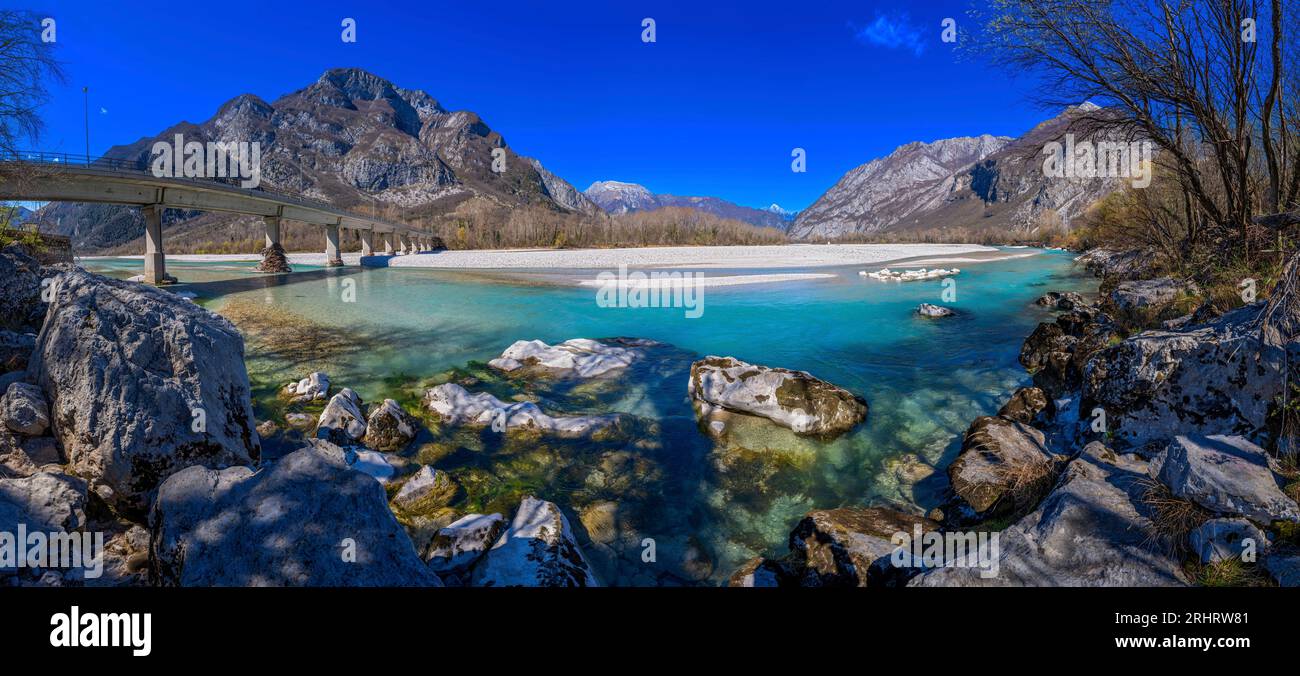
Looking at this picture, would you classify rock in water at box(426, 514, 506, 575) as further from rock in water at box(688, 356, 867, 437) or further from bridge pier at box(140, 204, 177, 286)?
bridge pier at box(140, 204, 177, 286)

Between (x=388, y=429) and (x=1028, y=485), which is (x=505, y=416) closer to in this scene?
(x=388, y=429)

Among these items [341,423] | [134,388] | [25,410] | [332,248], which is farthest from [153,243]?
[134,388]

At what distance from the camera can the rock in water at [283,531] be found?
3229mm

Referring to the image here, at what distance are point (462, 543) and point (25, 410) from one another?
179 inches

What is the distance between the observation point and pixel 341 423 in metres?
8.61

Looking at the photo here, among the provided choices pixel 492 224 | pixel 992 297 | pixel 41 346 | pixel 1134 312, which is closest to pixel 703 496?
pixel 41 346

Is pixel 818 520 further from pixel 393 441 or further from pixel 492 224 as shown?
pixel 492 224

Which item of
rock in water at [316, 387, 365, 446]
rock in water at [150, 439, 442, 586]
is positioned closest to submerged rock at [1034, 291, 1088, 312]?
rock in water at [316, 387, 365, 446]

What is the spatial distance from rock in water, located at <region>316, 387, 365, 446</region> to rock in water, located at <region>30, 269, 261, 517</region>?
6.43 feet

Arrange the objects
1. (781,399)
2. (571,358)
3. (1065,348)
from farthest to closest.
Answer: (571,358) < (1065,348) < (781,399)

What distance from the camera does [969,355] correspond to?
49.7 ft

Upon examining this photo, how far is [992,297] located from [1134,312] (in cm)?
2085

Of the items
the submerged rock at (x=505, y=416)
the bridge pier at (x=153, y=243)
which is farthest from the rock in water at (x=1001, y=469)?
the bridge pier at (x=153, y=243)

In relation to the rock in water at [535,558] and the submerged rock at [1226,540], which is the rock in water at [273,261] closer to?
the rock in water at [535,558]
